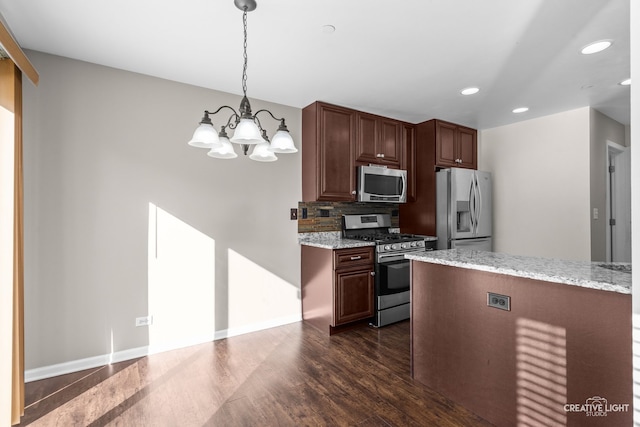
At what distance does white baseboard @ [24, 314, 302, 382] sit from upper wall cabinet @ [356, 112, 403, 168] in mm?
2166

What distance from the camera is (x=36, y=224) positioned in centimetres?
236

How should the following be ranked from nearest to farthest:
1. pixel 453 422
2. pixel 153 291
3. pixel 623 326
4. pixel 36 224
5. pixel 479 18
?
1. pixel 623 326
2. pixel 453 422
3. pixel 479 18
4. pixel 36 224
5. pixel 153 291

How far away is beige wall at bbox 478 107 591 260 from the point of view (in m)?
3.66

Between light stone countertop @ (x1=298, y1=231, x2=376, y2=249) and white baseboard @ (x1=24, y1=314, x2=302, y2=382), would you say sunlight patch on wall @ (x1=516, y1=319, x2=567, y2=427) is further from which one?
white baseboard @ (x1=24, y1=314, x2=302, y2=382)

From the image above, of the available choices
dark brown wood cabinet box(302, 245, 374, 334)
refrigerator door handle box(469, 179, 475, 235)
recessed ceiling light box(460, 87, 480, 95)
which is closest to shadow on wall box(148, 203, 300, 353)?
dark brown wood cabinet box(302, 245, 374, 334)

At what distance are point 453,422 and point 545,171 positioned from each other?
3374mm

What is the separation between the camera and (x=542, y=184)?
13.0 feet

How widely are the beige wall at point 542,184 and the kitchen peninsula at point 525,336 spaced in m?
2.40

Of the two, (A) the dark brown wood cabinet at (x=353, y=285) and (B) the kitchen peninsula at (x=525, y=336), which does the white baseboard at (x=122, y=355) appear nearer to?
(A) the dark brown wood cabinet at (x=353, y=285)

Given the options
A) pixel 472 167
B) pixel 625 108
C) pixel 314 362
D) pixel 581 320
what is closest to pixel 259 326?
pixel 314 362

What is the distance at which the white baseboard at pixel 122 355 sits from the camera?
2.37m

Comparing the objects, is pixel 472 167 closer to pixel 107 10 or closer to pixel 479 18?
pixel 479 18

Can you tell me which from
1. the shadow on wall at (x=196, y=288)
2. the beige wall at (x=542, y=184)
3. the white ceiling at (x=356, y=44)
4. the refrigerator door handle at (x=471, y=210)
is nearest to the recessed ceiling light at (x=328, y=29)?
the white ceiling at (x=356, y=44)

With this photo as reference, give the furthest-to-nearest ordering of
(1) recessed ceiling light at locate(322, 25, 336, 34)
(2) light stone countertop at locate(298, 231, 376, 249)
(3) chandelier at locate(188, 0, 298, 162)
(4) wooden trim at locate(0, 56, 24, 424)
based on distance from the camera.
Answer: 1. (2) light stone countertop at locate(298, 231, 376, 249)
2. (1) recessed ceiling light at locate(322, 25, 336, 34)
3. (4) wooden trim at locate(0, 56, 24, 424)
4. (3) chandelier at locate(188, 0, 298, 162)
